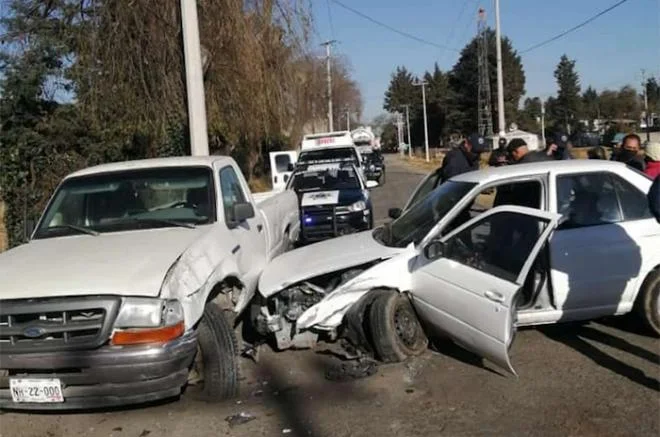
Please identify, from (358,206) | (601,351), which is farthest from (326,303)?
(358,206)

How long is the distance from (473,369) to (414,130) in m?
128

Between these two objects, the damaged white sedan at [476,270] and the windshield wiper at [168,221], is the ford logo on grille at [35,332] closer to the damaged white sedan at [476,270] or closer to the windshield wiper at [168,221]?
the windshield wiper at [168,221]

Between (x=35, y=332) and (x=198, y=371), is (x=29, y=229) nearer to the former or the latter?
(x=35, y=332)

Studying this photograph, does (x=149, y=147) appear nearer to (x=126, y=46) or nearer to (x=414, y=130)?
(x=126, y=46)

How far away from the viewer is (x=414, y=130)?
13125 centimetres

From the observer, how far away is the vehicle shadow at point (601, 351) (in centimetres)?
519

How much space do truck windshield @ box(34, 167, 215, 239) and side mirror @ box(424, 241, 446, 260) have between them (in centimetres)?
191

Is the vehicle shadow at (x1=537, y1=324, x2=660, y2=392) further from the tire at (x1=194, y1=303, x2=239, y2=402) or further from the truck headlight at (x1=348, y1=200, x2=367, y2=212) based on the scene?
the truck headlight at (x1=348, y1=200, x2=367, y2=212)

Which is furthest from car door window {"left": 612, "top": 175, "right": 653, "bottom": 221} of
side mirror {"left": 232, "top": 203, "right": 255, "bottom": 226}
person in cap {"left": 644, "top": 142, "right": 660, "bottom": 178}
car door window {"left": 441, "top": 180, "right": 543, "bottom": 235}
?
side mirror {"left": 232, "top": 203, "right": 255, "bottom": 226}

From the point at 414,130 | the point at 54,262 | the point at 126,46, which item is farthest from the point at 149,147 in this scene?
the point at 414,130

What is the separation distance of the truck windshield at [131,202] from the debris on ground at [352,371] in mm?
1689

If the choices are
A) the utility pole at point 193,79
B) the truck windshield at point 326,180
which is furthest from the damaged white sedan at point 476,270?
the truck windshield at point 326,180

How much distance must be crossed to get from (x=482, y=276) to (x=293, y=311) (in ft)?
5.79

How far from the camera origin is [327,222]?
12.4m
